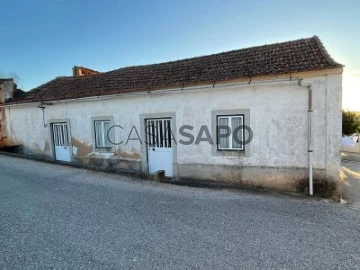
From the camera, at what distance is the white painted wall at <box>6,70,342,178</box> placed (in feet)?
22.1

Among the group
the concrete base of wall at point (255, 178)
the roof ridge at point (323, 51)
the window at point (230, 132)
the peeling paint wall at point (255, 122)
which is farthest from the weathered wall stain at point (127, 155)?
the roof ridge at point (323, 51)

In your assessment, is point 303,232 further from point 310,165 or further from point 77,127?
point 77,127

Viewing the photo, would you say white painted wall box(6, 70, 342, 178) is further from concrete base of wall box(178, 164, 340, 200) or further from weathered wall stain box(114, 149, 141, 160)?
concrete base of wall box(178, 164, 340, 200)

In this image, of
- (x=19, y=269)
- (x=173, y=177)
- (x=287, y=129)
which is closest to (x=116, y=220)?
(x=19, y=269)

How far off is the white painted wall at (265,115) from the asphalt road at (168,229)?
1.38 metres

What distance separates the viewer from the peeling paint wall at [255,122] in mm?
6750

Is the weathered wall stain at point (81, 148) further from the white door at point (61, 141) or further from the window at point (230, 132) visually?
the window at point (230, 132)

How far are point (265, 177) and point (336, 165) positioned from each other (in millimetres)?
2028

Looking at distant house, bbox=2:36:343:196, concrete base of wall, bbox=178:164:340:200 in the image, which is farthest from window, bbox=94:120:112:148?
concrete base of wall, bbox=178:164:340:200

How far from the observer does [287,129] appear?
23.6ft

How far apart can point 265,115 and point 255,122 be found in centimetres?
38

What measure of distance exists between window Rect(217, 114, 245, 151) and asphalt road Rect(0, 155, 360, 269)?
1713 millimetres

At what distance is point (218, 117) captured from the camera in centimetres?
815

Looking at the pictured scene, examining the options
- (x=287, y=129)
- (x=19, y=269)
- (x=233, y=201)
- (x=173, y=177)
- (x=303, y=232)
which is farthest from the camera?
(x=173, y=177)
